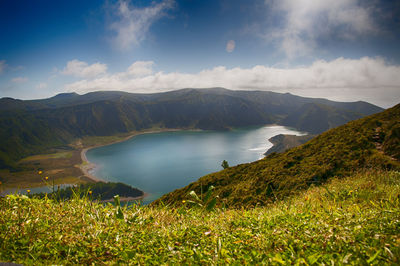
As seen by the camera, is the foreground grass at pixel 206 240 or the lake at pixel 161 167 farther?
the lake at pixel 161 167

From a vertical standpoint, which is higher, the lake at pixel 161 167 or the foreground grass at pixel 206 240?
the foreground grass at pixel 206 240

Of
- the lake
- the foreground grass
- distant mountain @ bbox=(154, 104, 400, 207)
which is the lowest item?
the lake

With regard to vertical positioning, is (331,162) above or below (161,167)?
above

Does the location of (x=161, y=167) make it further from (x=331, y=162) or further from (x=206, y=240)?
(x=206, y=240)

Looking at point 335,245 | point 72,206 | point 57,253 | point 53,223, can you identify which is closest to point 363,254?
point 335,245

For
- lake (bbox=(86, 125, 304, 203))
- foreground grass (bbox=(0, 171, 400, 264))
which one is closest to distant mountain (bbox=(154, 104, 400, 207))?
foreground grass (bbox=(0, 171, 400, 264))

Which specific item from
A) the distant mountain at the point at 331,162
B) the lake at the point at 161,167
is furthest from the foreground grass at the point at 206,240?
the lake at the point at 161,167

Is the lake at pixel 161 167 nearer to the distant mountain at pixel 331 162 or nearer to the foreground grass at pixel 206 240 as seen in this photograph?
the distant mountain at pixel 331 162

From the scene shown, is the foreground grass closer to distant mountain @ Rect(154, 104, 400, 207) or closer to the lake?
distant mountain @ Rect(154, 104, 400, 207)

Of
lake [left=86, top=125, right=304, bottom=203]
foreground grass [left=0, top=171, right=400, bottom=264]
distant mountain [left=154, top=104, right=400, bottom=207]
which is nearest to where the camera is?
foreground grass [left=0, top=171, right=400, bottom=264]

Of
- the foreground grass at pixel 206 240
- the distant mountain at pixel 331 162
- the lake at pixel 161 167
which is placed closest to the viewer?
the foreground grass at pixel 206 240

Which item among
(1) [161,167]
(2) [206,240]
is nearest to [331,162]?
(2) [206,240]
